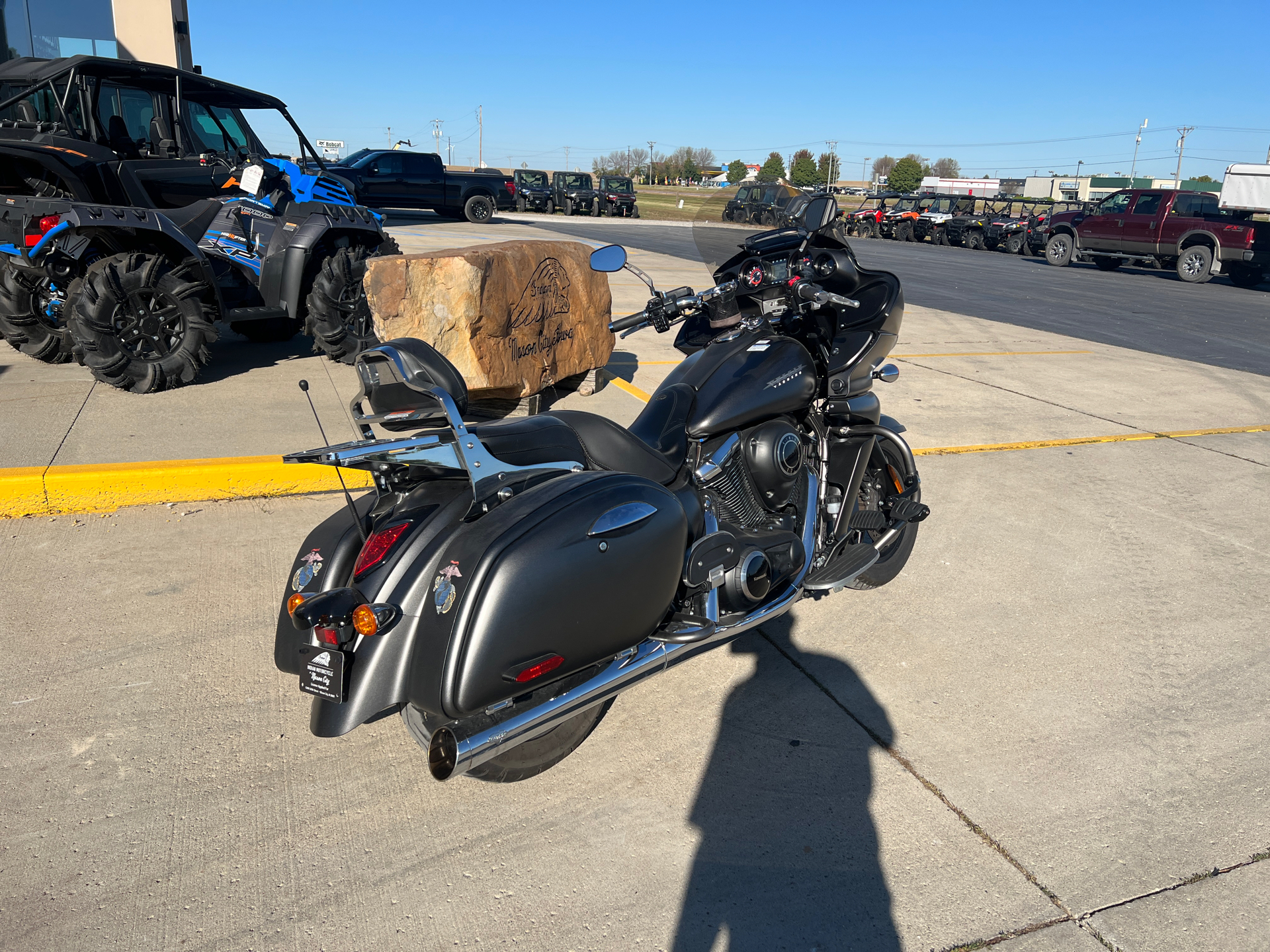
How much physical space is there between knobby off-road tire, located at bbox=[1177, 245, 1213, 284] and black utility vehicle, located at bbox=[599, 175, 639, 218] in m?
20.1

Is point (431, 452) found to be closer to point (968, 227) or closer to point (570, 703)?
point (570, 703)

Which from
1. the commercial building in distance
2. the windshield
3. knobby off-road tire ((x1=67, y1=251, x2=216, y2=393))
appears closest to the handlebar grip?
knobby off-road tire ((x1=67, y1=251, x2=216, y2=393))

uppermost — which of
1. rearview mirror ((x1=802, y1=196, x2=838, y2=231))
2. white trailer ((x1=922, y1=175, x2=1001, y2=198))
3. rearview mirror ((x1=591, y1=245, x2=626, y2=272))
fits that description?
white trailer ((x1=922, y1=175, x2=1001, y2=198))

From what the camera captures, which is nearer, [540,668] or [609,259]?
[540,668]

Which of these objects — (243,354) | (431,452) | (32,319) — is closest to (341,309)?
(243,354)

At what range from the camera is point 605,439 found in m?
2.74

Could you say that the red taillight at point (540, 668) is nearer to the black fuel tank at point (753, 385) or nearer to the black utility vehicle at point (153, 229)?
the black fuel tank at point (753, 385)

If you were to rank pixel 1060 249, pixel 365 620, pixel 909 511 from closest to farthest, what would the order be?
pixel 365 620 → pixel 909 511 → pixel 1060 249

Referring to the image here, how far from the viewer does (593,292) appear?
22.5ft

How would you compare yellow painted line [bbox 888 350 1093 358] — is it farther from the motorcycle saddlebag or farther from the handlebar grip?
the motorcycle saddlebag

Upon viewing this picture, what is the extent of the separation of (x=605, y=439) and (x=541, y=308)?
378cm

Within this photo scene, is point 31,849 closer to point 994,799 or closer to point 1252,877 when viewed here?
point 994,799

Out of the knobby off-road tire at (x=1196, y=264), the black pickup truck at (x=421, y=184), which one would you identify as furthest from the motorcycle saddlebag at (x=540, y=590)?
the black pickup truck at (x=421, y=184)

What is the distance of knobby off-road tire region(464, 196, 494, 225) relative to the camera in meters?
24.3
